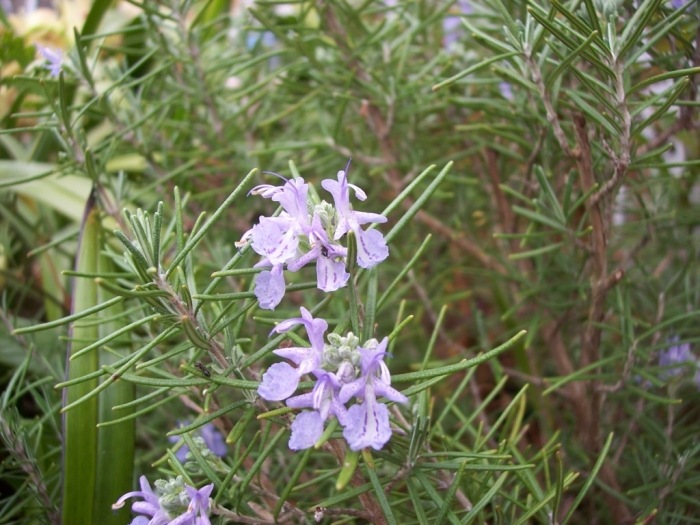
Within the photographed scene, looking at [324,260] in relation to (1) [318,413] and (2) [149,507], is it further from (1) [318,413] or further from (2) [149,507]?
(2) [149,507]

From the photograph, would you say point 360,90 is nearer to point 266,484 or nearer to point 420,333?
point 420,333

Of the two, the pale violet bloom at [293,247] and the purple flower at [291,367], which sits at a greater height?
the pale violet bloom at [293,247]

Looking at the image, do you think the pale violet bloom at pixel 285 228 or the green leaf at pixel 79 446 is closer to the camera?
the pale violet bloom at pixel 285 228

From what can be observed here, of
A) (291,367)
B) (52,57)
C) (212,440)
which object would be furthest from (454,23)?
(291,367)

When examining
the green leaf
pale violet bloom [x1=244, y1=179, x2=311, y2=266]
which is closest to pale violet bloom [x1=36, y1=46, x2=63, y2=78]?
the green leaf

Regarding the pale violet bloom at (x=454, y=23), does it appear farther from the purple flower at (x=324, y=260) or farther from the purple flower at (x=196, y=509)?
the purple flower at (x=196, y=509)

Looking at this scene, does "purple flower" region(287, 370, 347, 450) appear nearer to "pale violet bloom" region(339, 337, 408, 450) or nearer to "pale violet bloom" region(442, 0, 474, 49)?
"pale violet bloom" region(339, 337, 408, 450)

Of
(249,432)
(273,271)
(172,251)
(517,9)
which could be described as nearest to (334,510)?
(273,271)

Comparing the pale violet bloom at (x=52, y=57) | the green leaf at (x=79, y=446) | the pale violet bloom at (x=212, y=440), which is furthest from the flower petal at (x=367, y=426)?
the pale violet bloom at (x=52, y=57)
